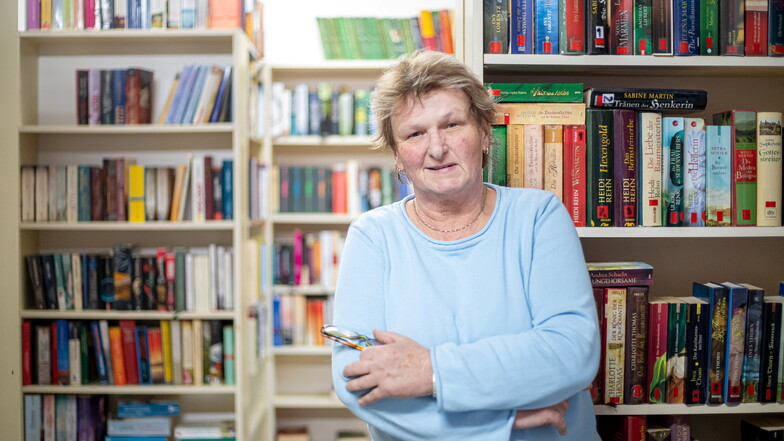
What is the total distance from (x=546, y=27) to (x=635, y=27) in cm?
22

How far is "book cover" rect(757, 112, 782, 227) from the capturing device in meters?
1.62

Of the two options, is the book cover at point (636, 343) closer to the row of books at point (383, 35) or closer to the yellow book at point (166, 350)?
the yellow book at point (166, 350)

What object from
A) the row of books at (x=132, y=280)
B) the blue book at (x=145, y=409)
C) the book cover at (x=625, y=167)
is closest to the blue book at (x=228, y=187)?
the row of books at (x=132, y=280)

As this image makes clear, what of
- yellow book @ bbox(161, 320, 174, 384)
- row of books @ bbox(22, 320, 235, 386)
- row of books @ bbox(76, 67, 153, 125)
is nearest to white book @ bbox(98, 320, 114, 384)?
row of books @ bbox(22, 320, 235, 386)

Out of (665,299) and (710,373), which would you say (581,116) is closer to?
(665,299)

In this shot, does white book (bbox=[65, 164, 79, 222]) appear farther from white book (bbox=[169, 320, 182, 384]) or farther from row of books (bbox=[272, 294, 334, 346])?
row of books (bbox=[272, 294, 334, 346])

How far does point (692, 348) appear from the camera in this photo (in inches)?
63.1

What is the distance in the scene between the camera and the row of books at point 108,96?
293cm

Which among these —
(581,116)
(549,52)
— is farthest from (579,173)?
(549,52)

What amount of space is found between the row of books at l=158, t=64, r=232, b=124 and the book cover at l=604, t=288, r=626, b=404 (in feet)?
6.59

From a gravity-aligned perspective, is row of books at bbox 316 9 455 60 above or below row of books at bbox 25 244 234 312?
above

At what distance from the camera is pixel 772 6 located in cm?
161

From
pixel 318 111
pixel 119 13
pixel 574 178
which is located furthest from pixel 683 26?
pixel 119 13

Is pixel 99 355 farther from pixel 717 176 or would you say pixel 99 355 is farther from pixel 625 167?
pixel 717 176
